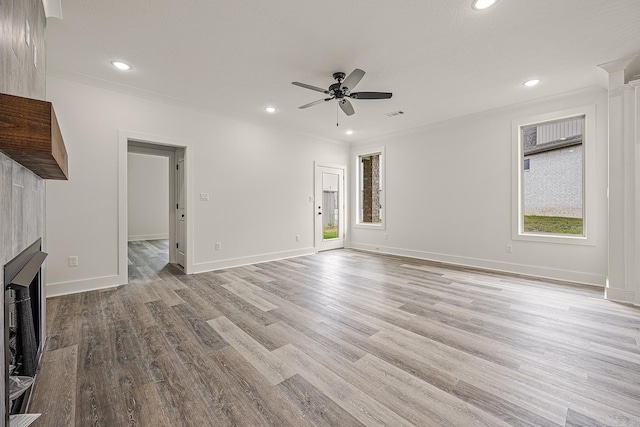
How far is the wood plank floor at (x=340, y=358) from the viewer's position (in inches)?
58.5

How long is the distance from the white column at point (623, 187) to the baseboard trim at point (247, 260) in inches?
185

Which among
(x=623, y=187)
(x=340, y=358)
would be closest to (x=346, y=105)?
(x=340, y=358)

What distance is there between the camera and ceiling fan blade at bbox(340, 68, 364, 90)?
9.31 feet

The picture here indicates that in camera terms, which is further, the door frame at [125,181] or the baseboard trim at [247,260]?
the baseboard trim at [247,260]

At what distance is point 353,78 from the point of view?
297 centimetres

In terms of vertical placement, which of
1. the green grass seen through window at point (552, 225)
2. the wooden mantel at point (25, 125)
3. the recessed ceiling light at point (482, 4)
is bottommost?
the green grass seen through window at point (552, 225)

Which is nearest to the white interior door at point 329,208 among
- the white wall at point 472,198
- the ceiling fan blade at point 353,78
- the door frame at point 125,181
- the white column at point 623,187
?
the white wall at point 472,198

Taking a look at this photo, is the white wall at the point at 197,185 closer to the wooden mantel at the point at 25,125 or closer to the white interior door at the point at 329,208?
the white interior door at the point at 329,208

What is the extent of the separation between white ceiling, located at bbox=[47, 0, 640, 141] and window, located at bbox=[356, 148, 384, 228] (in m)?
2.82

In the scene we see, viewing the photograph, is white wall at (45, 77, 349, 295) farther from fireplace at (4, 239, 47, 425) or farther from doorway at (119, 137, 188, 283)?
fireplace at (4, 239, 47, 425)

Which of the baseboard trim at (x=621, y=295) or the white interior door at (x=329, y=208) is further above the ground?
the white interior door at (x=329, y=208)

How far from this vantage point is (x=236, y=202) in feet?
16.4

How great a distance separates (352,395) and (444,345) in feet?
3.20

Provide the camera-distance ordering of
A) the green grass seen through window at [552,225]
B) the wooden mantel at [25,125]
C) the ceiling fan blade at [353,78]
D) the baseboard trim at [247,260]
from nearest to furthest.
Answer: the wooden mantel at [25,125]
the ceiling fan blade at [353,78]
the green grass seen through window at [552,225]
the baseboard trim at [247,260]
